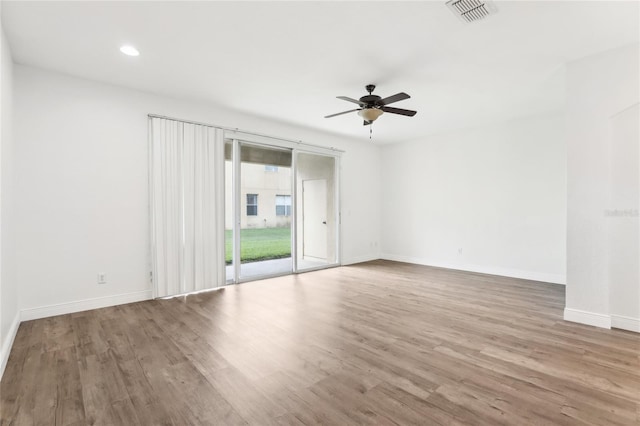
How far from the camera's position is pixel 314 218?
7.38m

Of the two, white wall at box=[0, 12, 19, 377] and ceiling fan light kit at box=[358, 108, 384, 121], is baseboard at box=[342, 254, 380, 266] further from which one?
white wall at box=[0, 12, 19, 377]

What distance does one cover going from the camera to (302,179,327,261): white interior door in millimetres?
7148

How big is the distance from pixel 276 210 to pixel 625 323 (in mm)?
5202

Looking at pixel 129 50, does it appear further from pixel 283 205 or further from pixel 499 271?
pixel 499 271

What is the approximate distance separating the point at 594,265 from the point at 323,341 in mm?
3007

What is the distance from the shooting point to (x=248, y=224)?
5414 mm

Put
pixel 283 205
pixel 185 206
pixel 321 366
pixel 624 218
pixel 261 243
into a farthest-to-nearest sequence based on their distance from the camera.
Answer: pixel 261 243 → pixel 283 205 → pixel 185 206 → pixel 624 218 → pixel 321 366

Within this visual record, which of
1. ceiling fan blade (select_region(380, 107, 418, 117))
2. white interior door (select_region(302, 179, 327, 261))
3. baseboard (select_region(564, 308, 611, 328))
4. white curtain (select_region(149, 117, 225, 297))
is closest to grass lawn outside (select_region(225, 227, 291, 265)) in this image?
white curtain (select_region(149, 117, 225, 297))

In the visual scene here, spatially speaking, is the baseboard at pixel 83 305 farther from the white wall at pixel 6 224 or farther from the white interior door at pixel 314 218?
the white interior door at pixel 314 218

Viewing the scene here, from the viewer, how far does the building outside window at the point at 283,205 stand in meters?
5.93

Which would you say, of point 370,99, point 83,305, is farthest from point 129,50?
point 83,305

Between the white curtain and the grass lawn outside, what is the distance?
46cm

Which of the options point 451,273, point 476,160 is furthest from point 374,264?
point 476,160

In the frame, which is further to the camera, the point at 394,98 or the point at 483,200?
the point at 483,200
